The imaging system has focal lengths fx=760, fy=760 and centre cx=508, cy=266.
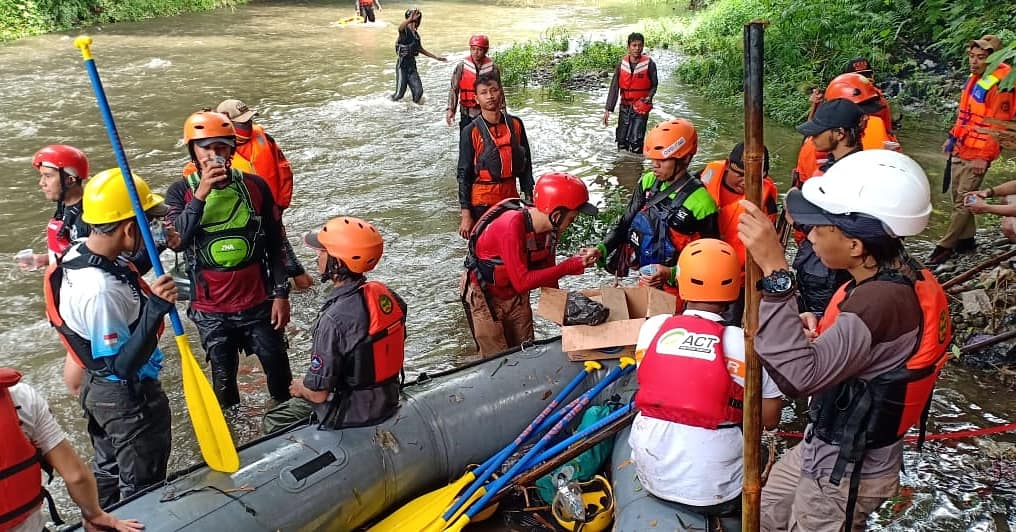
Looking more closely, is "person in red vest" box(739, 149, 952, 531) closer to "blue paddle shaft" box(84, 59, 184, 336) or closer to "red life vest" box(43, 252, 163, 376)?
"blue paddle shaft" box(84, 59, 184, 336)

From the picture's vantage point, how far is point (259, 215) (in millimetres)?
4273

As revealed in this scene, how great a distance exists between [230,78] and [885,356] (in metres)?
15.1

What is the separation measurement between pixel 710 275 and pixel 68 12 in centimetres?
2343

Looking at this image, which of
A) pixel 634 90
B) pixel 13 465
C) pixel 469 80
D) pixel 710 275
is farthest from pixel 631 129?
pixel 13 465

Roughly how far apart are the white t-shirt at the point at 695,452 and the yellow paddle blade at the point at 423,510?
1.13 meters

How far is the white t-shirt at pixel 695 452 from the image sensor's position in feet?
8.91

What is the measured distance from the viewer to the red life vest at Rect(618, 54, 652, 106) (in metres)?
9.69

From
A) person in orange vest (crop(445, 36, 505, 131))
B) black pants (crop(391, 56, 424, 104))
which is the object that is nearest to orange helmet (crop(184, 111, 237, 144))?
person in orange vest (crop(445, 36, 505, 131))

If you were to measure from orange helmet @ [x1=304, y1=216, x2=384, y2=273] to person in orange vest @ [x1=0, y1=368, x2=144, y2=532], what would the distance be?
137 cm

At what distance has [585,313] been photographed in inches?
161

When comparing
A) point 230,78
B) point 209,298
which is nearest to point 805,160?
point 209,298

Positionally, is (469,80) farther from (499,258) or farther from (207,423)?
(207,423)

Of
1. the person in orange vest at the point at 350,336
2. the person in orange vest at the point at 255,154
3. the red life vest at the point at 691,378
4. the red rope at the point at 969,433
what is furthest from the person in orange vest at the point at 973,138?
the person in orange vest at the point at 255,154

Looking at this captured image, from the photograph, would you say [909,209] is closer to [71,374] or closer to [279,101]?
[71,374]
